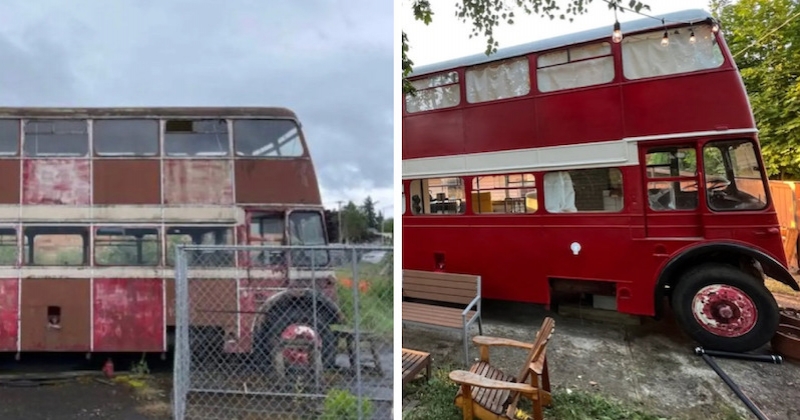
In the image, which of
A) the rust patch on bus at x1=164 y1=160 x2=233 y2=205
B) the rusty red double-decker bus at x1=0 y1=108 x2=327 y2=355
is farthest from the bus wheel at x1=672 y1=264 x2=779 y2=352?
the rust patch on bus at x1=164 y1=160 x2=233 y2=205

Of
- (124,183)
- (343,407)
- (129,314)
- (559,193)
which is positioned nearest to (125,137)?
(124,183)

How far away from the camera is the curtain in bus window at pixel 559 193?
2434 millimetres

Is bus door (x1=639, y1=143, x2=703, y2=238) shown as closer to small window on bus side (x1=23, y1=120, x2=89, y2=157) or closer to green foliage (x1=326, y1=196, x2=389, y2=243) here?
green foliage (x1=326, y1=196, x2=389, y2=243)

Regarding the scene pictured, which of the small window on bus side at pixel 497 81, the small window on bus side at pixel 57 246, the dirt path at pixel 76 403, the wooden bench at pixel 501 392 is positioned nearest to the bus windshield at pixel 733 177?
the small window on bus side at pixel 497 81

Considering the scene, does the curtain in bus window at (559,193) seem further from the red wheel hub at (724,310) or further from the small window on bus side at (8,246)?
the small window on bus side at (8,246)

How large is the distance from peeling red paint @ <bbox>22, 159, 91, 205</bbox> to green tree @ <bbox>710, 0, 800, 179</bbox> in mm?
2667

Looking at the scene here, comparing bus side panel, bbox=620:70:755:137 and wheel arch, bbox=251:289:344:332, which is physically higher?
bus side panel, bbox=620:70:755:137

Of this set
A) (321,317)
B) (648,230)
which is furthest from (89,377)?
(648,230)

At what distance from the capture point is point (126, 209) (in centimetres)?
138

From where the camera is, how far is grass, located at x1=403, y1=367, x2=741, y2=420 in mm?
1677

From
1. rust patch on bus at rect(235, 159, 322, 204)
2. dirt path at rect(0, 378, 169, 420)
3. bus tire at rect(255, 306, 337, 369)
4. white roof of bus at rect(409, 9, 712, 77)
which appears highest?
white roof of bus at rect(409, 9, 712, 77)

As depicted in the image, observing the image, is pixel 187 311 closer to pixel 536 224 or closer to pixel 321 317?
pixel 321 317

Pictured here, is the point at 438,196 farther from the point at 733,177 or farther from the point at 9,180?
the point at 9,180

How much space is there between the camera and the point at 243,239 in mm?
1412
